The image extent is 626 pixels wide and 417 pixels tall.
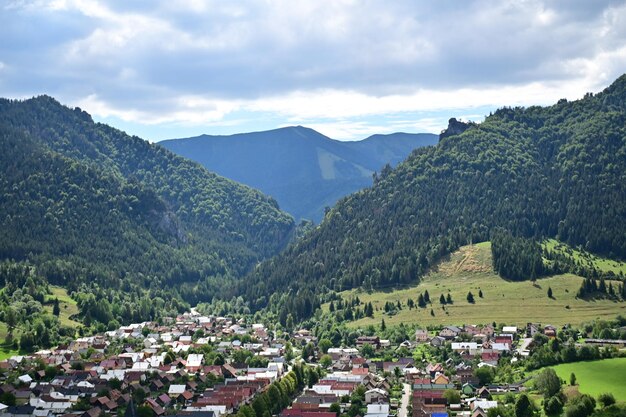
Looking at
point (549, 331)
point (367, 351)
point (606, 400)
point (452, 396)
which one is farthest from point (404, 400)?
point (549, 331)

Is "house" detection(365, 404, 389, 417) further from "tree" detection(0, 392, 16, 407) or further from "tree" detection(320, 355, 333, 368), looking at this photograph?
"tree" detection(0, 392, 16, 407)

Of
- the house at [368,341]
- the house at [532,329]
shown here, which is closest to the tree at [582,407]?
the house at [532,329]

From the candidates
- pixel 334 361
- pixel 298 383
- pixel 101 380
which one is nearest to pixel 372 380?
pixel 298 383

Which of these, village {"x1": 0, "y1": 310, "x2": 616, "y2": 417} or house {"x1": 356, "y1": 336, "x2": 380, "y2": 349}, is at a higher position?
village {"x1": 0, "y1": 310, "x2": 616, "y2": 417}

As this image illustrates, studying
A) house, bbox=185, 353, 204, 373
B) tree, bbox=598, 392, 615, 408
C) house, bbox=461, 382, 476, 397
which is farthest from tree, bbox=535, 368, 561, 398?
house, bbox=185, 353, 204, 373

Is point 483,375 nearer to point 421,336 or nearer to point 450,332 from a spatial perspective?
point 421,336

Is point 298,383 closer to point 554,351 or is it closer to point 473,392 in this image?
point 473,392
